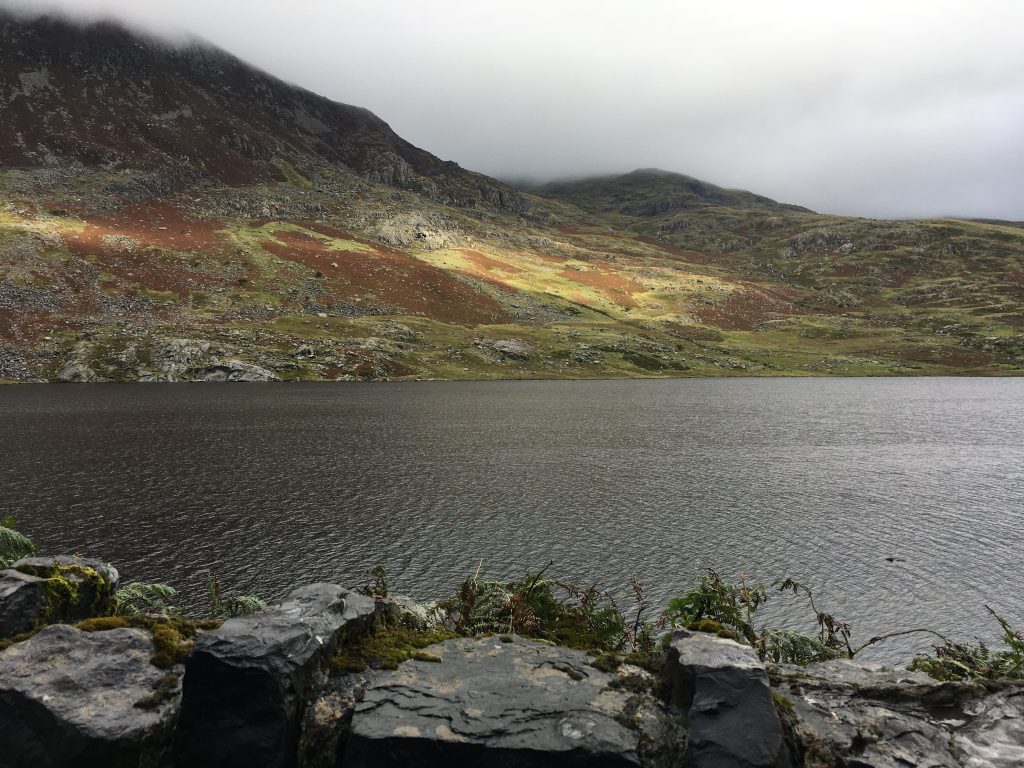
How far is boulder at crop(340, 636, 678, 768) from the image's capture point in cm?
878

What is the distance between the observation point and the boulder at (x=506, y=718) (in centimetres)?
878

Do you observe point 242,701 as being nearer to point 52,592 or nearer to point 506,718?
point 506,718

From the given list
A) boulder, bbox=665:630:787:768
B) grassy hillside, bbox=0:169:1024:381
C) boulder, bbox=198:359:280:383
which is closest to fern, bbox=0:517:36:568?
boulder, bbox=665:630:787:768

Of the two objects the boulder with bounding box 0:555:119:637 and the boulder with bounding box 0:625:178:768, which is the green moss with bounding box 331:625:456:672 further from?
the boulder with bounding box 0:555:119:637

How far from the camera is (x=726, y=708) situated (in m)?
9.01

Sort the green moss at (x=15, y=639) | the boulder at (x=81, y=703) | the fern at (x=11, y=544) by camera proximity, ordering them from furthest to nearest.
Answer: the fern at (x=11, y=544) < the green moss at (x=15, y=639) < the boulder at (x=81, y=703)

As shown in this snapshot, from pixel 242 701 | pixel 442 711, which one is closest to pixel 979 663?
pixel 442 711

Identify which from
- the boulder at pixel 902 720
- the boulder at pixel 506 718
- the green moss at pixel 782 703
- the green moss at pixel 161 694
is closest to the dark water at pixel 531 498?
the boulder at pixel 902 720

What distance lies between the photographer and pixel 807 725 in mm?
9453

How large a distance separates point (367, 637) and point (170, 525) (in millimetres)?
30077

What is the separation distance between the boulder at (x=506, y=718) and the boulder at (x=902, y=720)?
101 inches

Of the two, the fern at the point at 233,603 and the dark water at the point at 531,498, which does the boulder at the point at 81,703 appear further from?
the dark water at the point at 531,498

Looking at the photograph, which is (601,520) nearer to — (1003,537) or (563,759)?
(1003,537)

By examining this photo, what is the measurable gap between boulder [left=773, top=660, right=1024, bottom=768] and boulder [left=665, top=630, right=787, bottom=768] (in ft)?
3.42
